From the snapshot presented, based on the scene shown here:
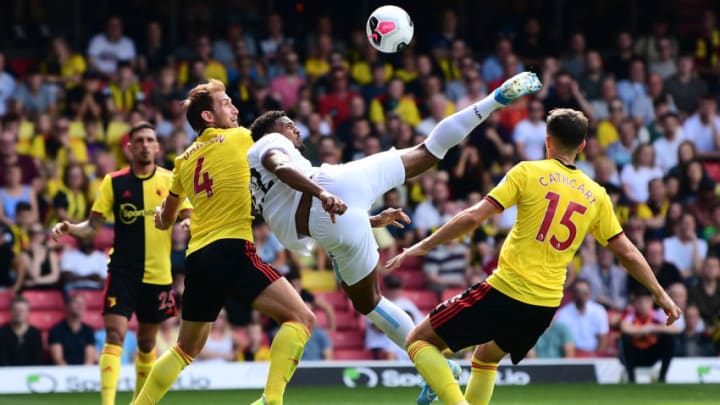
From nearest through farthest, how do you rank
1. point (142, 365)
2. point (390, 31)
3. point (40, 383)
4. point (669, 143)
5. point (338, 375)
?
point (390, 31) → point (142, 365) → point (40, 383) → point (338, 375) → point (669, 143)

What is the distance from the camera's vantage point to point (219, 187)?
915cm

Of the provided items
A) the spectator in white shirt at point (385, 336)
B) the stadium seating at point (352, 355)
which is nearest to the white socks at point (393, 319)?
the spectator in white shirt at point (385, 336)

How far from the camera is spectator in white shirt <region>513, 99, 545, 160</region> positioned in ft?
61.8

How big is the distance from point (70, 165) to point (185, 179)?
304 inches

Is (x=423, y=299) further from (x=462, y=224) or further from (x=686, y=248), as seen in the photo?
(x=462, y=224)

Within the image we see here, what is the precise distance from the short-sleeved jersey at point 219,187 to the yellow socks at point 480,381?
1.74 m

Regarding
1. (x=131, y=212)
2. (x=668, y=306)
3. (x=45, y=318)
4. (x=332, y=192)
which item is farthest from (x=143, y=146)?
(x=45, y=318)

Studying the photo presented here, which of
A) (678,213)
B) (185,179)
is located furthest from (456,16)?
(185,179)

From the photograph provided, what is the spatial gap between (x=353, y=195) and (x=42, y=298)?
8.12 metres

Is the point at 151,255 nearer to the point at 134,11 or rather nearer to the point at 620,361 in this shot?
the point at 620,361

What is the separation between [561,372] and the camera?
1558cm

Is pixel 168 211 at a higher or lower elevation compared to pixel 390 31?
lower

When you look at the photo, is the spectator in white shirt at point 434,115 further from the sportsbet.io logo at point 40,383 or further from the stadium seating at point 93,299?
the sportsbet.io logo at point 40,383

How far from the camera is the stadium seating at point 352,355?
16344 mm
